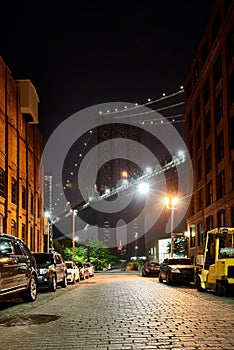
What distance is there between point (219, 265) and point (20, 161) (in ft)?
84.4

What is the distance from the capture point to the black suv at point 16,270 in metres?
14.1

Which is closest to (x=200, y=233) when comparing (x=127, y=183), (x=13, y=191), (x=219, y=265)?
(x=13, y=191)

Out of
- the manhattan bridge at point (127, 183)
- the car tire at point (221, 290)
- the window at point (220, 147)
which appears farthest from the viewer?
the manhattan bridge at point (127, 183)

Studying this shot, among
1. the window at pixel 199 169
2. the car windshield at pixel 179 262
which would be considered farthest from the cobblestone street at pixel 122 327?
the window at pixel 199 169

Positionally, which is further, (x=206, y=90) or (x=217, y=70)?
(x=206, y=90)

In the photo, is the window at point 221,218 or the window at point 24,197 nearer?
the window at point 221,218

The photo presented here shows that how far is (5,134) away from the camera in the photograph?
123 feet

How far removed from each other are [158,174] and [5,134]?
6636cm

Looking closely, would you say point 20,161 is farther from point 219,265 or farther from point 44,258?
point 219,265

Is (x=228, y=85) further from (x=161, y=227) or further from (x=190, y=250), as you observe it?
(x=161, y=227)

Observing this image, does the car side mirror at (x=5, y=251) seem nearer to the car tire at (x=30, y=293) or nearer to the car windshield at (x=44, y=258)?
the car tire at (x=30, y=293)

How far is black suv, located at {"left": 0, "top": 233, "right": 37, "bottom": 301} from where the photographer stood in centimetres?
1412

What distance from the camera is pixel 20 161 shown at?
42656mm

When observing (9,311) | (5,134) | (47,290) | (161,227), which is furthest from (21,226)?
(161,227)
